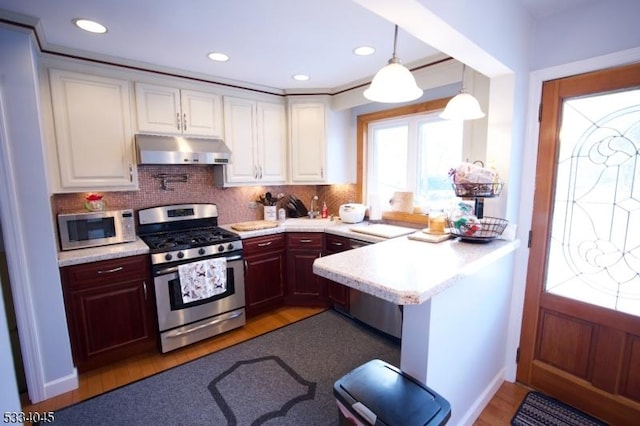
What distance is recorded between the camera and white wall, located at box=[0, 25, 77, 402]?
1.77m

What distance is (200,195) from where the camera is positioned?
10.3 feet

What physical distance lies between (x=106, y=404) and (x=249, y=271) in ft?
4.52

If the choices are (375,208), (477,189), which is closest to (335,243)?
(375,208)

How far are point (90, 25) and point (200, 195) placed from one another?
1.60m

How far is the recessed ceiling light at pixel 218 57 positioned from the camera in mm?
2369

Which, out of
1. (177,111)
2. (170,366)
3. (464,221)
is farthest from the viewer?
(177,111)

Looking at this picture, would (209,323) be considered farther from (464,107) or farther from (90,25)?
(464,107)

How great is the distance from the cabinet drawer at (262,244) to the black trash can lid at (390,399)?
5.95 ft

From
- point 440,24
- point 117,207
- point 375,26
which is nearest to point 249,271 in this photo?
point 117,207

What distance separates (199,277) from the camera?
8.38 feet

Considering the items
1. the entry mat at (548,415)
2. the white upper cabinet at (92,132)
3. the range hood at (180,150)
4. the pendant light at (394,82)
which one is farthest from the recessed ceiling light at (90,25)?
the entry mat at (548,415)

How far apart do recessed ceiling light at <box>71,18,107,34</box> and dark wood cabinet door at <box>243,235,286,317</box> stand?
1862 millimetres

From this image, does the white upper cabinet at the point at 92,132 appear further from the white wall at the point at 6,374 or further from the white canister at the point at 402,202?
the white canister at the point at 402,202

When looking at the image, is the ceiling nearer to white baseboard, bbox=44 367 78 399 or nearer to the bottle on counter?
the bottle on counter
